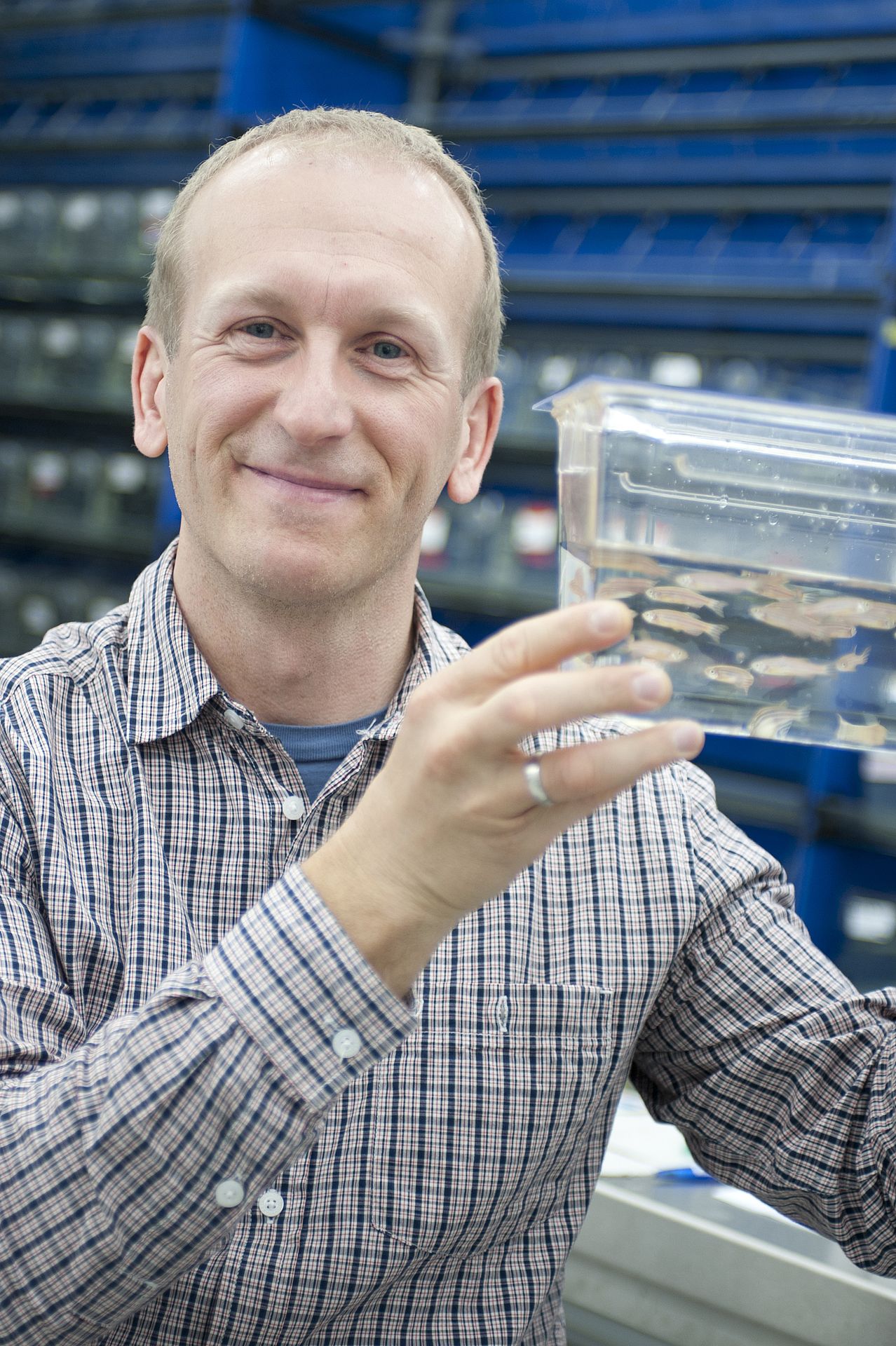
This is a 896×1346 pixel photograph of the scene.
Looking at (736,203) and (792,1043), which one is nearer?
(792,1043)

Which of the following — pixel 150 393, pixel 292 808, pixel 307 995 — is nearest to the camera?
pixel 307 995

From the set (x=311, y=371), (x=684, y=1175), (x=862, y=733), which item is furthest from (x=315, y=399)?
(x=684, y=1175)

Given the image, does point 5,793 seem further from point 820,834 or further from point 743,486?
point 820,834

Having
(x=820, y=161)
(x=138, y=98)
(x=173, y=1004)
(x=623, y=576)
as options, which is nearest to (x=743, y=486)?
(x=623, y=576)

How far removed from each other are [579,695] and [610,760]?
5cm

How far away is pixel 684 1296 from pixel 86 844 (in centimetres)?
70

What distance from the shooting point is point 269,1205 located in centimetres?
105

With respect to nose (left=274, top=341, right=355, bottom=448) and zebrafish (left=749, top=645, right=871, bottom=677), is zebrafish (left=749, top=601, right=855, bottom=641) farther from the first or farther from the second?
nose (left=274, top=341, right=355, bottom=448)

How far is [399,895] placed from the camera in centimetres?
77

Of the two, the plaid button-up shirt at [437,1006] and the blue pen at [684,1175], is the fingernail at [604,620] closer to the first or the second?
the plaid button-up shirt at [437,1006]

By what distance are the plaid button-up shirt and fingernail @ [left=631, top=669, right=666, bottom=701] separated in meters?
0.47

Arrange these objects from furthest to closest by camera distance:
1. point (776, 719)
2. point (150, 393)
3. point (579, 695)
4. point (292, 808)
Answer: point (150, 393), point (292, 808), point (776, 719), point (579, 695)

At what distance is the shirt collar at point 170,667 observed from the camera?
1.17 metres

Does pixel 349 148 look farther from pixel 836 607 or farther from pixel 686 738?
pixel 686 738
